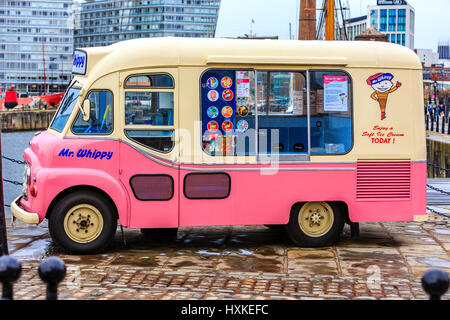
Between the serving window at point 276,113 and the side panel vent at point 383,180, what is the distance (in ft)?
1.35

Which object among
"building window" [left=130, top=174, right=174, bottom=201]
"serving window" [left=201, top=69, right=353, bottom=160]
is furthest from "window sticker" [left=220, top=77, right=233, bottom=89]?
"building window" [left=130, top=174, right=174, bottom=201]

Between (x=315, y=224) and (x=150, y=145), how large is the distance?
2383 millimetres

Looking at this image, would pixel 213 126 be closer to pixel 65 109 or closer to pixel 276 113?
pixel 276 113

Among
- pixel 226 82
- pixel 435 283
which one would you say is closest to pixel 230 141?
pixel 226 82

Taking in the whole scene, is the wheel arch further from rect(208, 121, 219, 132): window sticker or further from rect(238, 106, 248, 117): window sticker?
rect(238, 106, 248, 117): window sticker

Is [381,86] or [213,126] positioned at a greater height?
[381,86]

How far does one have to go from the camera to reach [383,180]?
1016 cm

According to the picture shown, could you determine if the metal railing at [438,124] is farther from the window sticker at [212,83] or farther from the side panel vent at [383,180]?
the window sticker at [212,83]

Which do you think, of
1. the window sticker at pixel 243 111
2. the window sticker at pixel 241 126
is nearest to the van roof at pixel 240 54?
the window sticker at pixel 243 111

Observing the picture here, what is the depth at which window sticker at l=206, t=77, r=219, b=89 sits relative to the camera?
9828mm

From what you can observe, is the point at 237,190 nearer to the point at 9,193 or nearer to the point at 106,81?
the point at 106,81

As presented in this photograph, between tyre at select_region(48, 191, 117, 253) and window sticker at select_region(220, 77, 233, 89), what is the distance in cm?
207

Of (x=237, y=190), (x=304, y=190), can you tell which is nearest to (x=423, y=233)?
(x=304, y=190)

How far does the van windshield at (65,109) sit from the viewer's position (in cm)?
986
